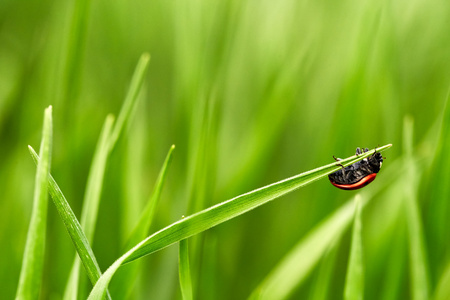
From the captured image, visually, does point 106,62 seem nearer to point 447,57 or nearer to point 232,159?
point 232,159

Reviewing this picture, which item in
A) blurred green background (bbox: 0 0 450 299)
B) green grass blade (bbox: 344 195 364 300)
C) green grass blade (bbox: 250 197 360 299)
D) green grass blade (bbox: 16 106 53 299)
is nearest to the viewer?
green grass blade (bbox: 16 106 53 299)

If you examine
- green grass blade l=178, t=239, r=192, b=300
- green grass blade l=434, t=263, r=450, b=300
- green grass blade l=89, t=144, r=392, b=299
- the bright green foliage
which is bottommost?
green grass blade l=434, t=263, r=450, b=300

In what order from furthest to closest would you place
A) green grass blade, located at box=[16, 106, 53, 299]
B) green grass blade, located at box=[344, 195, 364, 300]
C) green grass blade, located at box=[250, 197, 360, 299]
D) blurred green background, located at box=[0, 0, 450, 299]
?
blurred green background, located at box=[0, 0, 450, 299] < green grass blade, located at box=[250, 197, 360, 299] < green grass blade, located at box=[344, 195, 364, 300] < green grass blade, located at box=[16, 106, 53, 299]

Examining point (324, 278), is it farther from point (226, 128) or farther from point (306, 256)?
point (226, 128)

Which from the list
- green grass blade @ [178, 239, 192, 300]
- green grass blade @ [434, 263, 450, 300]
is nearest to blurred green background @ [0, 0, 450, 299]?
green grass blade @ [434, 263, 450, 300]

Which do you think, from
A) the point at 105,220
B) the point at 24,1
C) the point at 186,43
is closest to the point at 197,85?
the point at 186,43

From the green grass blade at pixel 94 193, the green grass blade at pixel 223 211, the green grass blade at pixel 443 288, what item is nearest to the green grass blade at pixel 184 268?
the green grass blade at pixel 223 211

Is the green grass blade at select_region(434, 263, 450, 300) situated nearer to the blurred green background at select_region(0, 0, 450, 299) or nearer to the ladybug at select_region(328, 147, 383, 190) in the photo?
the blurred green background at select_region(0, 0, 450, 299)
